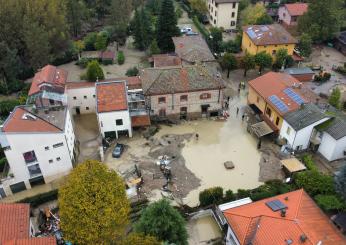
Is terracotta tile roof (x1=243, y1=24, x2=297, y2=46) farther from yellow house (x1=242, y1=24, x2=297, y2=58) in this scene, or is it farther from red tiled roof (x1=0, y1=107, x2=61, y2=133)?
red tiled roof (x1=0, y1=107, x2=61, y2=133)

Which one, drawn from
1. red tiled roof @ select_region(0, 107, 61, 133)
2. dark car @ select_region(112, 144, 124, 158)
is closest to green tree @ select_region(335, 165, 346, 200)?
dark car @ select_region(112, 144, 124, 158)

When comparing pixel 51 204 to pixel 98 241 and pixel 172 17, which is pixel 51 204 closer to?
pixel 98 241

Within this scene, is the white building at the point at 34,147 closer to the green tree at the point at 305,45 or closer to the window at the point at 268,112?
the window at the point at 268,112

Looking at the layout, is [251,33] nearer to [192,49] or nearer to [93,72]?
[192,49]

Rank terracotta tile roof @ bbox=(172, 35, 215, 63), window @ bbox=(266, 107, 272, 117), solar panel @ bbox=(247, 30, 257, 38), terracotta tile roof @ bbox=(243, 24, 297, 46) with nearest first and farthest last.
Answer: window @ bbox=(266, 107, 272, 117)
terracotta tile roof @ bbox=(172, 35, 215, 63)
terracotta tile roof @ bbox=(243, 24, 297, 46)
solar panel @ bbox=(247, 30, 257, 38)

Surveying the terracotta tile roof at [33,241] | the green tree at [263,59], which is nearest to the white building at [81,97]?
the terracotta tile roof at [33,241]
